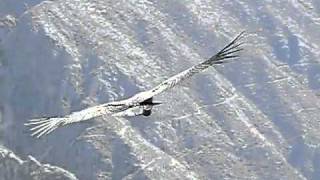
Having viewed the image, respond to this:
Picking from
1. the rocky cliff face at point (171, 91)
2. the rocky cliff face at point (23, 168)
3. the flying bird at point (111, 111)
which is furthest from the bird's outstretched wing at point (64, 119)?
the rocky cliff face at point (23, 168)

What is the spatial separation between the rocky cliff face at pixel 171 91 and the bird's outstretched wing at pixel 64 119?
61.3m

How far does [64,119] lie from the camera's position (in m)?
13.4

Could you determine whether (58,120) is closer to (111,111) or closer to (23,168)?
(111,111)

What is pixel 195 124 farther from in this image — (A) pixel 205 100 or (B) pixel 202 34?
(B) pixel 202 34

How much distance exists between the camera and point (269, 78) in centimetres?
8469

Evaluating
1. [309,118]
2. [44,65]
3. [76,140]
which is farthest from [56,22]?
[309,118]

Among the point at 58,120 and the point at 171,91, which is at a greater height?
the point at 58,120

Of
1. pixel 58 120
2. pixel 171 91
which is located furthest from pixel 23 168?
pixel 58 120

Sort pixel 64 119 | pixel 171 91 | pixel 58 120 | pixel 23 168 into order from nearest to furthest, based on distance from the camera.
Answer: pixel 64 119 < pixel 58 120 < pixel 23 168 < pixel 171 91

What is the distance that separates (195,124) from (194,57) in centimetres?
759

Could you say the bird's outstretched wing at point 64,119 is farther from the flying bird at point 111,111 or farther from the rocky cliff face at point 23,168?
the rocky cliff face at point 23,168

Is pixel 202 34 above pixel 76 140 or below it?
above

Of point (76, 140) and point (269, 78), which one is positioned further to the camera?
point (269, 78)

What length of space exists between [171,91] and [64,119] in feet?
222
